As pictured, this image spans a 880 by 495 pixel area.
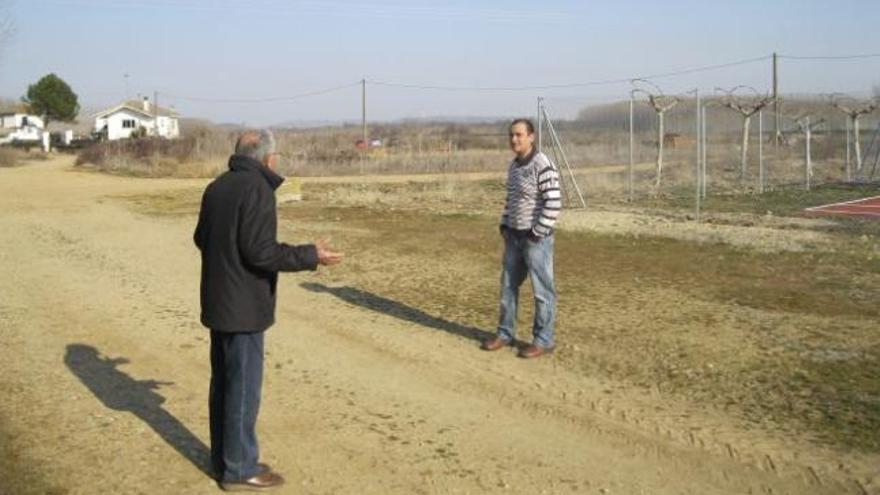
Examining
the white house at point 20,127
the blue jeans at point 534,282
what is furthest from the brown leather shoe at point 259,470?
the white house at point 20,127

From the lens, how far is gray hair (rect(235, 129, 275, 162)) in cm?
412

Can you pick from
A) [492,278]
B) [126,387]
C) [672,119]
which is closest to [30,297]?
[126,387]

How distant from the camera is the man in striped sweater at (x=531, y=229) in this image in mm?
6301

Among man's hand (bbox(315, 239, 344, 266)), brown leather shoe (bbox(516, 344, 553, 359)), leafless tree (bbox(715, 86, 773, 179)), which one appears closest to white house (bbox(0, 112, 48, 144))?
leafless tree (bbox(715, 86, 773, 179))

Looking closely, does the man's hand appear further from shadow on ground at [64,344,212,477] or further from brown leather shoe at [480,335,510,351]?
brown leather shoe at [480,335,510,351]

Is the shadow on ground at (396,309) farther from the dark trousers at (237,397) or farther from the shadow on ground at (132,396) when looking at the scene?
the dark trousers at (237,397)

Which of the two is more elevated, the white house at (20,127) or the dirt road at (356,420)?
the white house at (20,127)

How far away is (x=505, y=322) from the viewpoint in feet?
22.0

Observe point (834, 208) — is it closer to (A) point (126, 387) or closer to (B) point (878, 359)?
(B) point (878, 359)

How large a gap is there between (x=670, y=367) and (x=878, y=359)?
154 centimetres

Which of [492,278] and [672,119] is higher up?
[672,119]

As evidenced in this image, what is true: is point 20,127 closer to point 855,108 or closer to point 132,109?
point 132,109

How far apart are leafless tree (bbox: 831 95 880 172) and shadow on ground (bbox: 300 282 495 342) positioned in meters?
20.0

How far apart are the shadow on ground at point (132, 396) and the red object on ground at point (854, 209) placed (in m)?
13.7
